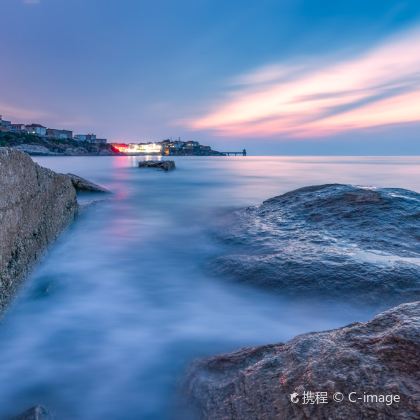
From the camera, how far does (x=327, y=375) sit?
5.09ft

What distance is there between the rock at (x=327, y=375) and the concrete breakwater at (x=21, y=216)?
97.1 inches

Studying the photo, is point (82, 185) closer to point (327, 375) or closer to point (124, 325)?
point (124, 325)

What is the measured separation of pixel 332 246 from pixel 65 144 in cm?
11176

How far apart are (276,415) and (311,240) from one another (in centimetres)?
405

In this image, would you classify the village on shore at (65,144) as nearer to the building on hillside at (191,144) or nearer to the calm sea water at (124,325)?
the building on hillside at (191,144)

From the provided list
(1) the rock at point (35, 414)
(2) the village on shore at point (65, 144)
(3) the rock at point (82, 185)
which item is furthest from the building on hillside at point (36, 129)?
(1) the rock at point (35, 414)

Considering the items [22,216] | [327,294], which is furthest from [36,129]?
[327,294]

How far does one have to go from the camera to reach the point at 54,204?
18.7 feet

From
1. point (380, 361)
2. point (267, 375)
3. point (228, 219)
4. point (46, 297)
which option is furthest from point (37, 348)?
point (228, 219)

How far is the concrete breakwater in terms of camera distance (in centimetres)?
328

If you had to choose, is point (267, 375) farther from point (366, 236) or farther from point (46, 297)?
point (366, 236)

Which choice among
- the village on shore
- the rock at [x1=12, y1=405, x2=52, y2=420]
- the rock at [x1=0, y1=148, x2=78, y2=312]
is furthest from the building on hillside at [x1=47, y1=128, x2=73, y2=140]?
the rock at [x1=12, y1=405, x2=52, y2=420]

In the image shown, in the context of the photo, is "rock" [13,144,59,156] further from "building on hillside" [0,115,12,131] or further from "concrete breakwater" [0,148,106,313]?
"concrete breakwater" [0,148,106,313]

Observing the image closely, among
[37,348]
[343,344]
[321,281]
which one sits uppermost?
[343,344]
